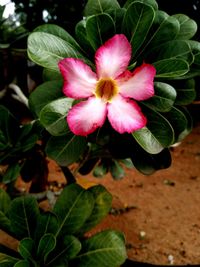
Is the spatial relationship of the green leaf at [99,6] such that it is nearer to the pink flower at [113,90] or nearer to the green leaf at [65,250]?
the pink flower at [113,90]

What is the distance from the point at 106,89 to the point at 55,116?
0.37 feet

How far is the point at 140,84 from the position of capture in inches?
23.2

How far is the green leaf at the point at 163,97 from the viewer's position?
67 centimetres

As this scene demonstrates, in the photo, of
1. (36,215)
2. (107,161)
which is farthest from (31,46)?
(107,161)

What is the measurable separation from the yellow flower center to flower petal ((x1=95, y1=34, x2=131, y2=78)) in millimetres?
13

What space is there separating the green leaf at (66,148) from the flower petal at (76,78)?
177 millimetres

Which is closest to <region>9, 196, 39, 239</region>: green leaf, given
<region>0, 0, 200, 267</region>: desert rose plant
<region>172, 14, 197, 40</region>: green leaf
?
<region>0, 0, 200, 267</region>: desert rose plant

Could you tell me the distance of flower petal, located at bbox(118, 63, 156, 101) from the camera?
58 centimetres

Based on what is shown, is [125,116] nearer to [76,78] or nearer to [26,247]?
[76,78]

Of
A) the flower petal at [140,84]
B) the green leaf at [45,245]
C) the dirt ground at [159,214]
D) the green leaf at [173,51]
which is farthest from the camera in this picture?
the dirt ground at [159,214]

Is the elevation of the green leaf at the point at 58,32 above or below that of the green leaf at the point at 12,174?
above

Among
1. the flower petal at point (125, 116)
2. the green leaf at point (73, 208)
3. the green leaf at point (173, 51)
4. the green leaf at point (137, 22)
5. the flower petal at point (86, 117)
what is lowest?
the green leaf at point (73, 208)

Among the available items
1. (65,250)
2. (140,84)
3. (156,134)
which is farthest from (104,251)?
(140,84)

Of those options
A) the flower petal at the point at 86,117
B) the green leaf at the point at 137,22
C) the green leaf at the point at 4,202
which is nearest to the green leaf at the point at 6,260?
the green leaf at the point at 4,202
